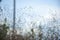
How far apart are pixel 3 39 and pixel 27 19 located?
45 centimetres

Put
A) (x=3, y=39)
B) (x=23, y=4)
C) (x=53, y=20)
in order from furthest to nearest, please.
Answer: (x=53, y=20) → (x=23, y=4) → (x=3, y=39)

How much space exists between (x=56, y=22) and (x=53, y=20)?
0.06 meters

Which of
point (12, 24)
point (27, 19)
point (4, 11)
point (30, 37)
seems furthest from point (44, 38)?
point (4, 11)

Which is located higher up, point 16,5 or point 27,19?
point 16,5

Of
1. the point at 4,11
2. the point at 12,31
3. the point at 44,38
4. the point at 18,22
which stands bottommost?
the point at 44,38

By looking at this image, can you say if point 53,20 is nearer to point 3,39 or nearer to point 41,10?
point 41,10

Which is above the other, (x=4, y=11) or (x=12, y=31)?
(x=4, y=11)

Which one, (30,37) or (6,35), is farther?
(30,37)

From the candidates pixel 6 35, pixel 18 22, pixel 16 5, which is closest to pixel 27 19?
pixel 18 22

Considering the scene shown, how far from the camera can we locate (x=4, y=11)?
1839 mm

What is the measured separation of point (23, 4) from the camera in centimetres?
193

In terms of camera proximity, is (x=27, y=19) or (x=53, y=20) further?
(x=53, y=20)

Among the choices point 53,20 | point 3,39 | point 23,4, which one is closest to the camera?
point 3,39

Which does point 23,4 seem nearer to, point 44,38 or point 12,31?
point 12,31
